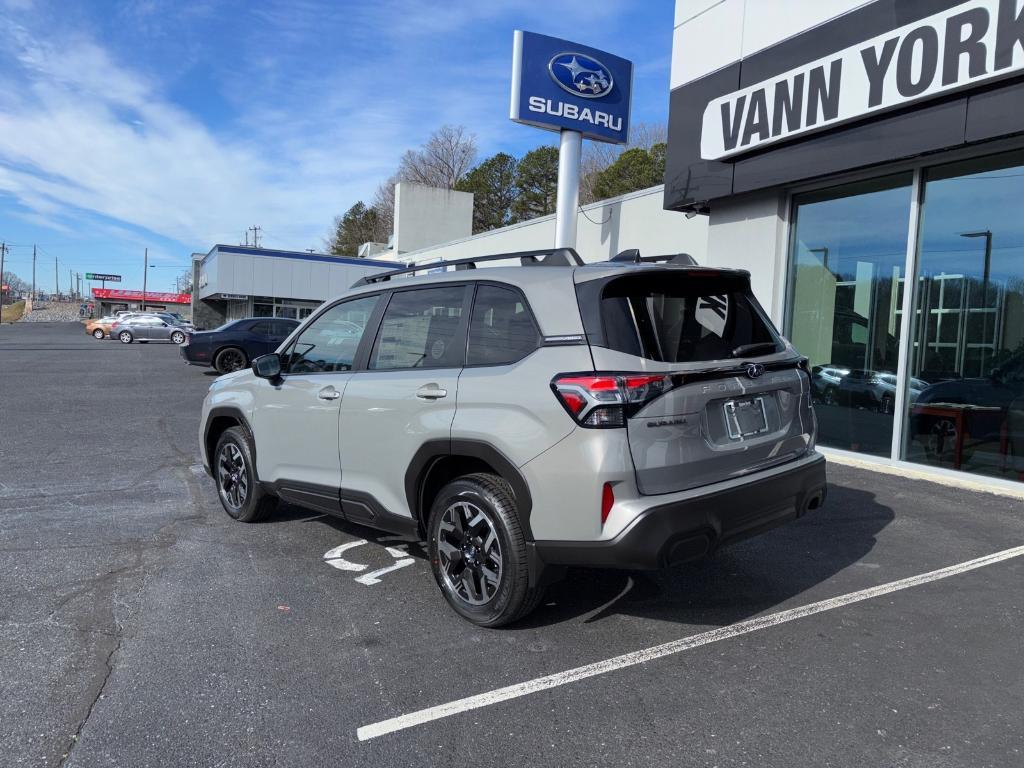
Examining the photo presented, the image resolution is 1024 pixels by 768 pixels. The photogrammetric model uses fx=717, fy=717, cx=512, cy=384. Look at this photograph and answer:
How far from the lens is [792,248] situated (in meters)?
9.09

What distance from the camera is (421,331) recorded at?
4.01 metres

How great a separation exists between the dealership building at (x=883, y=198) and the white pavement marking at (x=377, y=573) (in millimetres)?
5816

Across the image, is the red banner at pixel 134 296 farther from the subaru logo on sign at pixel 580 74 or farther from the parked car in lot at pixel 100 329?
the subaru logo on sign at pixel 580 74

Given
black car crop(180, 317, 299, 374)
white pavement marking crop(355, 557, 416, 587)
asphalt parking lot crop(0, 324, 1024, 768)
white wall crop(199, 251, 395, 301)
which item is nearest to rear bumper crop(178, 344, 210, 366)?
black car crop(180, 317, 299, 374)

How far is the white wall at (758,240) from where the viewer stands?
9.08 meters

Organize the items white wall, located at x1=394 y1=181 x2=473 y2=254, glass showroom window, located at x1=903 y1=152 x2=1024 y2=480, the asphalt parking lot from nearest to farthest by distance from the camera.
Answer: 1. the asphalt parking lot
2. glass showroom window, located at x1=903 y1=152 x2=1024 y2=480
3. white wall, located at x1=394 y1=181 x2=473 y2=254

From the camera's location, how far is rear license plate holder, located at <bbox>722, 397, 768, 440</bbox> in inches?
134

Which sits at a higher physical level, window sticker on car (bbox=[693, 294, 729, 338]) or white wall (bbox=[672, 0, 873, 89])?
white wall (bbox=[672, 0, 873, 89])

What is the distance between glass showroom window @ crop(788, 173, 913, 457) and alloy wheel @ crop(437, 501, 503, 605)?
6129mm

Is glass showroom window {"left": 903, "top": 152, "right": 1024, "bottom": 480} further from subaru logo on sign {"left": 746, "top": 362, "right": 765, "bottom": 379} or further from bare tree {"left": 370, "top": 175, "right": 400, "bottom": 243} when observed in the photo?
bare tree {"left": 370, "top": 175, "right": 400, "bottom": 243}

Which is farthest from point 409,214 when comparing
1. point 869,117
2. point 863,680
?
point 863,680

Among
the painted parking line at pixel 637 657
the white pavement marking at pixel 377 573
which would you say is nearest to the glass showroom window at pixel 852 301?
the painted parking line at pixel 637 657

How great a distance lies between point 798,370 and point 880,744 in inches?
74.9

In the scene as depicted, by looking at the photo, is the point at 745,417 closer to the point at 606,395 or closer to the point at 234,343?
the point at 606,395
